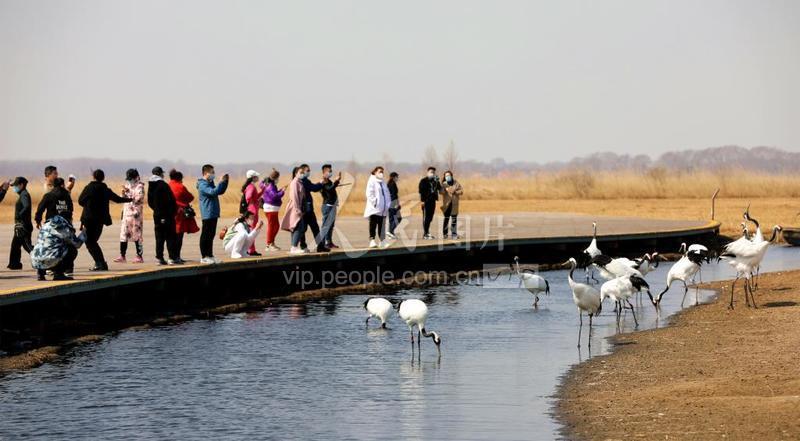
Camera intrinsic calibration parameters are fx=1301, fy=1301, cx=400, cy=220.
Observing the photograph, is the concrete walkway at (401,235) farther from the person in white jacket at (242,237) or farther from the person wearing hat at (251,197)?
the person wearing hat at (251,197)

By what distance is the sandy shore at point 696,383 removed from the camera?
1231cm

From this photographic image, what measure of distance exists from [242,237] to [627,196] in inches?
2237

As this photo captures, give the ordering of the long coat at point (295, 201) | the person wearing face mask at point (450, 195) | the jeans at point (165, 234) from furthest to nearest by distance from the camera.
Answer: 1. the person wearing face mask at point (450, 195)
2. the long coat at point (295, 201)
3. the jeans at point (165, 234)

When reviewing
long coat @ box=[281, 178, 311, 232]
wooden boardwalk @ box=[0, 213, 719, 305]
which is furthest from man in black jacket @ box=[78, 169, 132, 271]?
long coat @ box=[281, 178, 311, 232]

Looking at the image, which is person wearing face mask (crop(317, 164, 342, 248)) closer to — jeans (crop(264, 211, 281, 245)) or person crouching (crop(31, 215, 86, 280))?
jeans (crop(264, 211, 281, 245))

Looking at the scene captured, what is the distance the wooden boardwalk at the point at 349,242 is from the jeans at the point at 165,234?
334 millimetres

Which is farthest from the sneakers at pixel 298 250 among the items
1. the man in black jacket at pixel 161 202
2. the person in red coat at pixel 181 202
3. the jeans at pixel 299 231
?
the man in black jacket at pixel 161 202

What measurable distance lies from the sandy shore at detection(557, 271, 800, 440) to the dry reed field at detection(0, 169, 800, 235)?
114 feet

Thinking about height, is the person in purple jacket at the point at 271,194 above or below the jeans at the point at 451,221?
above

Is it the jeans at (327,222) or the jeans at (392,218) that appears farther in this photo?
the jeans at (392,218)

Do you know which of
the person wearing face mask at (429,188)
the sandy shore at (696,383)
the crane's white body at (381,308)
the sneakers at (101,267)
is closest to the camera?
the sandy shore at (696,383)

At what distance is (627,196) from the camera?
7938 centimetres

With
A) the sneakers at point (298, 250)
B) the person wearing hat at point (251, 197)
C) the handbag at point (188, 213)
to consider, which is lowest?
the sneakers at point (298, 250)

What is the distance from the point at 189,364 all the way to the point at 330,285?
10135 millimetres
